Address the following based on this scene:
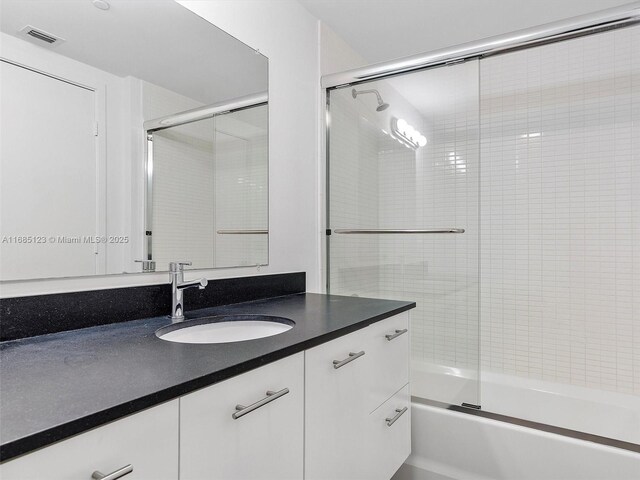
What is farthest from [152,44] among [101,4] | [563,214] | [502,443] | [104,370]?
[563,214]

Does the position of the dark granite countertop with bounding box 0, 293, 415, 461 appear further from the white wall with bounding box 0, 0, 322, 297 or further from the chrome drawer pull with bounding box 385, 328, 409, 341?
the white wall with bounding box 0, 0, 322, 297

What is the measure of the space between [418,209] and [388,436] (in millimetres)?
1099

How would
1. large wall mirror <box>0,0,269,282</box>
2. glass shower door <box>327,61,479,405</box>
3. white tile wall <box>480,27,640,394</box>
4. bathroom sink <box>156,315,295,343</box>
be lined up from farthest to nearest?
1. white tile wall <box>480,27,640,394</box>
2. glass shower door <box>327,61,479,405</box>
3. bathroom sink <box>156,315,295,343</box>
4. large wall mirror <box>0,0,269,282</box>

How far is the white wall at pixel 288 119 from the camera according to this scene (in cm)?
180

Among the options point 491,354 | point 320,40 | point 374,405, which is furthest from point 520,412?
point 320,40

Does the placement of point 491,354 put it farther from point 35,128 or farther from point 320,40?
point 35,128

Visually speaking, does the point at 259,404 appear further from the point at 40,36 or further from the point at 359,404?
the point at 40,36

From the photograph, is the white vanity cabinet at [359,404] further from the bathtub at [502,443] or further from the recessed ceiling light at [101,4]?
the recessed ceiling light at [101,4]

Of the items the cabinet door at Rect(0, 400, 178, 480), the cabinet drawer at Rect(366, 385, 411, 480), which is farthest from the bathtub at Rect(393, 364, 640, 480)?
the cabinet door at Rect(0, 400, 178, 480)

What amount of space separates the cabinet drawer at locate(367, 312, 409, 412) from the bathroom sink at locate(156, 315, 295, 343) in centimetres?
32

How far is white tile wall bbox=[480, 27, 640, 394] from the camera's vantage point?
2.54 metres

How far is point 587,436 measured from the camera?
1657 mm

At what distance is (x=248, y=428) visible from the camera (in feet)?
2.96

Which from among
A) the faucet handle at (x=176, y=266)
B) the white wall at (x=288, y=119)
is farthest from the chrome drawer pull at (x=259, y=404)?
the white wall at (x=288, y=119)
